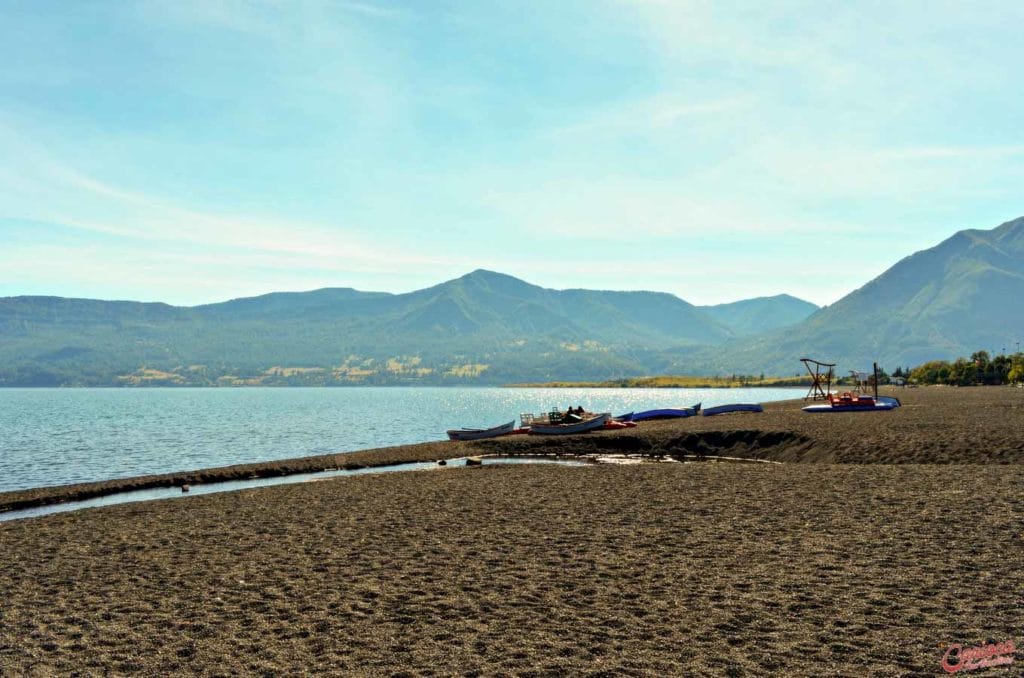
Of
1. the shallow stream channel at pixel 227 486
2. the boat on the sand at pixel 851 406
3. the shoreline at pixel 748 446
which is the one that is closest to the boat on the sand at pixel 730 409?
the boat on the sand at pixel 851 406

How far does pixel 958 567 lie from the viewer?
16.6 m

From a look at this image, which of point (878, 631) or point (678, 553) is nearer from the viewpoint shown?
point (878, 631)

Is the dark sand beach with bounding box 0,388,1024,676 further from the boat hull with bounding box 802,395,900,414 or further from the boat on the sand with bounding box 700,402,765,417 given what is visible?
the boat on the sand with bounding box 700,402,765,417

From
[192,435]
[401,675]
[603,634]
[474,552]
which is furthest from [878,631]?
[192,435]

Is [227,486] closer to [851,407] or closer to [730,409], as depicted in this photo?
[851,407]

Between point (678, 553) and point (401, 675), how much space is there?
31.2 feet

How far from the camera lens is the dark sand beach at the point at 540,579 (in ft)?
41.6

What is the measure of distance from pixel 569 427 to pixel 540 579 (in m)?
48.5

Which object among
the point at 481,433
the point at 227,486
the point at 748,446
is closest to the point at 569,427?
the point at 481,433

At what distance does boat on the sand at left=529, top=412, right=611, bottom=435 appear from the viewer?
65500mm

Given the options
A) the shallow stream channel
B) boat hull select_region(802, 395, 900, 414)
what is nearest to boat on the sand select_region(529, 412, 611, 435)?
the shallow stream channel

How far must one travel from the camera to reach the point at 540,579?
17.2m

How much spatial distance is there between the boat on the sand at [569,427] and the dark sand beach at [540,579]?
32.3 meters

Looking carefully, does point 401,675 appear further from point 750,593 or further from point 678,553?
point 678,553
